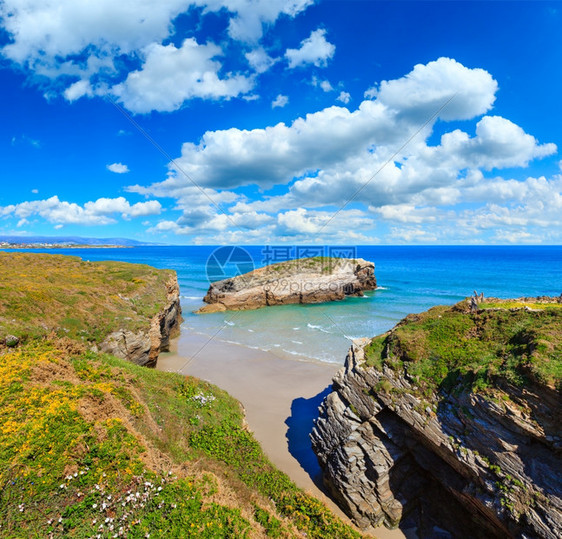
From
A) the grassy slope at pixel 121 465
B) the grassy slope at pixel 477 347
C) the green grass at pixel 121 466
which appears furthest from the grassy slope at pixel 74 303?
the grassy slope at pixel 477 347

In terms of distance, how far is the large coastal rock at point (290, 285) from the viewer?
50406mm

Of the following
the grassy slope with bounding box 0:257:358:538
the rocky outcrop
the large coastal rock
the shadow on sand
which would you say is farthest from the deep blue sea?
the grassy slope with bounding box 0:257:358:538

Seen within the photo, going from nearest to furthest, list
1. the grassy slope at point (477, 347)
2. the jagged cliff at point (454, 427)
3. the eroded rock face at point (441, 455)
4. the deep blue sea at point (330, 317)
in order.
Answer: the eroded rock face at point (441, 455) < the jagged cliff at point (454, 427) < the grassy slope at point (477, 347) < the deep blue sea at point (330, 317)

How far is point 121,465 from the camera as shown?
26.3 feet

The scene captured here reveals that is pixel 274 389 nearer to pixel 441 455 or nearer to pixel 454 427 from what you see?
pixel 441 455

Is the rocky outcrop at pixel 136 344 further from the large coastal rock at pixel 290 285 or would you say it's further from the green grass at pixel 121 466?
the large coastal rock at pixel 290 285

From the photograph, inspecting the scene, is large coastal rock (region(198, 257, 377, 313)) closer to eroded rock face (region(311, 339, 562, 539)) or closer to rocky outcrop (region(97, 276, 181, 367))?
rocky outcrop (region(97, 276, 181, 367))

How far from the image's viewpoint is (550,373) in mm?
8289

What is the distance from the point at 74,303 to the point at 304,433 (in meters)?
16.8

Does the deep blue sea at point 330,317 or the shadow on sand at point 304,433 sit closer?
the shadow on sand at point 304,433

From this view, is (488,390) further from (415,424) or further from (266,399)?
(266,399)

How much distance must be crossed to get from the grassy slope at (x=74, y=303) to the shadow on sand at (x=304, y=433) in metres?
12.1

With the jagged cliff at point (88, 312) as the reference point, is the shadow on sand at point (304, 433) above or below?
below

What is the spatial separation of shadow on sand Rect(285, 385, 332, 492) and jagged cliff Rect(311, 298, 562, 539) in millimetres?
1404
